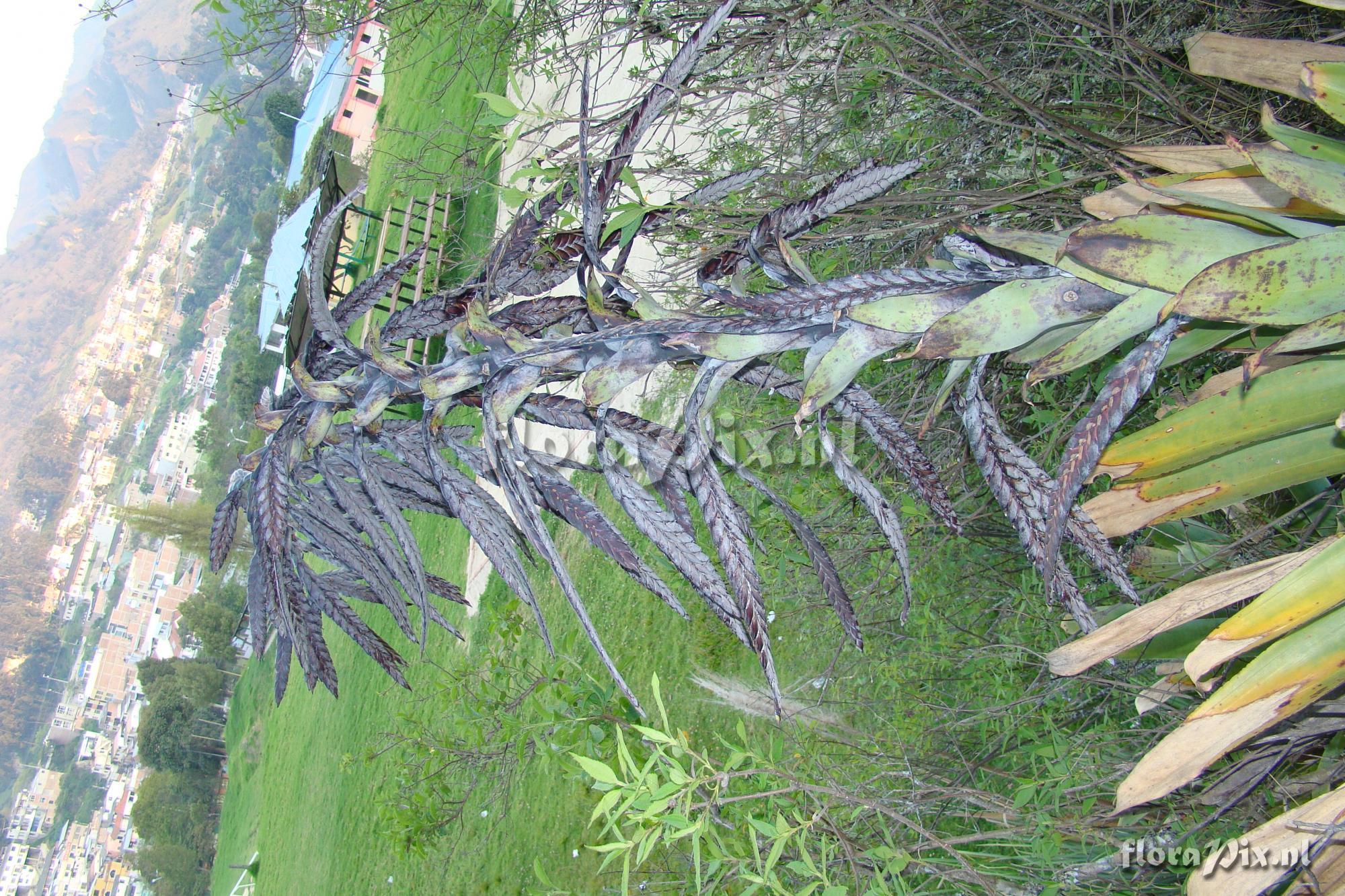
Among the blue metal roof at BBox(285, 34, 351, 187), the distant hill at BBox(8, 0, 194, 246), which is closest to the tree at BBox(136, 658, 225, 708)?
the blue metal roof at BBox(285, 34, 351, 187)

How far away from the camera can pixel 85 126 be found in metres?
79.2

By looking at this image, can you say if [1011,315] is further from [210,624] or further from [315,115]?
[315,115]

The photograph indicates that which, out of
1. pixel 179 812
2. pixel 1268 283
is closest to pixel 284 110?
pixel 179 812

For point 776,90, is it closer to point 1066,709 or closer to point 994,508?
point 994,508

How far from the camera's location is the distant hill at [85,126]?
7212cm

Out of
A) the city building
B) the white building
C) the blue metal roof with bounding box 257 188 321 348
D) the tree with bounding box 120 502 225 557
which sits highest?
the blue metal roof with bounding box 257 188 321 348

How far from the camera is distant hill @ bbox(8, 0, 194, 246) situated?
7212 cm

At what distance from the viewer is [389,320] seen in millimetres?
1326

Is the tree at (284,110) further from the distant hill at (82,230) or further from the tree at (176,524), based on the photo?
the distant hill at (82,230)

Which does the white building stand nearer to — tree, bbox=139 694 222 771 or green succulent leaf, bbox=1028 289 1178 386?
tree, bbox=139 694 222 771

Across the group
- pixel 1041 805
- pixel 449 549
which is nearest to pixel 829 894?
pixel 1041 805

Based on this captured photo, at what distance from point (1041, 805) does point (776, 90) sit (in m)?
3.08

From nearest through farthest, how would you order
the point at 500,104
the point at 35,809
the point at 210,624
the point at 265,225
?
1. the point at 500,104
2. the point at 210,624
3. the point at 265,225
4. the point at 35,809

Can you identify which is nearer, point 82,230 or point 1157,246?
point 1157,246
